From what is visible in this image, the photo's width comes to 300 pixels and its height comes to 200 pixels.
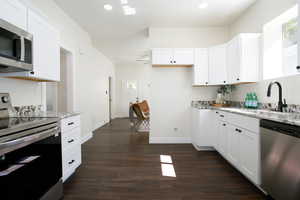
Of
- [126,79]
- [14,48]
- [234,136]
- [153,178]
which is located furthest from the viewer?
[126,79]

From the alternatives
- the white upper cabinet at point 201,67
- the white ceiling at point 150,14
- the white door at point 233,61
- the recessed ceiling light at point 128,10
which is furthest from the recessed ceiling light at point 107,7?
the white door at point 233,61

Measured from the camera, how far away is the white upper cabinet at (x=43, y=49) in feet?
6.14

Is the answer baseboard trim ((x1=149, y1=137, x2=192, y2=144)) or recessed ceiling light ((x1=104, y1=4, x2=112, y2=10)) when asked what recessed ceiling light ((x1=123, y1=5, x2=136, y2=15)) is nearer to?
recessed ceiling light ((x1=104, y1=4, x2=112, y2=10))

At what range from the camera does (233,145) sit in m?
2.30

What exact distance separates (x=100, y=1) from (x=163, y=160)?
294cm

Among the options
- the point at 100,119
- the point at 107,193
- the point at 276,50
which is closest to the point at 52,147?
the point at 107,193

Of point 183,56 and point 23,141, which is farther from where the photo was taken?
point 183,56

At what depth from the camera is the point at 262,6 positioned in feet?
8.57

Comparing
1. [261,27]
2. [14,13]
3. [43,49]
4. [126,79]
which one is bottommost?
[43,49]

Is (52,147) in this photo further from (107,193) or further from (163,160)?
(163,160)

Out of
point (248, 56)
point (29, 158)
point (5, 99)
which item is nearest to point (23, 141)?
point (29, 158)

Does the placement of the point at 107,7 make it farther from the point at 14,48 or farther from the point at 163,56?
the point at 14,48

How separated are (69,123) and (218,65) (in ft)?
9.77

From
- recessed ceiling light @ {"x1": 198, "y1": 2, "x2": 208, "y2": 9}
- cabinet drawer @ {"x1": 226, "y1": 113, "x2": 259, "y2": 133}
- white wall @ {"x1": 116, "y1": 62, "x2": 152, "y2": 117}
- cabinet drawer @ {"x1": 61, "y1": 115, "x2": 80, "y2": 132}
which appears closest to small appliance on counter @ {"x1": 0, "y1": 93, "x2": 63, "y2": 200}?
cabinet drawer @ {"x1": 61, "y1": 115, "x2": 80, "y2": 132}
